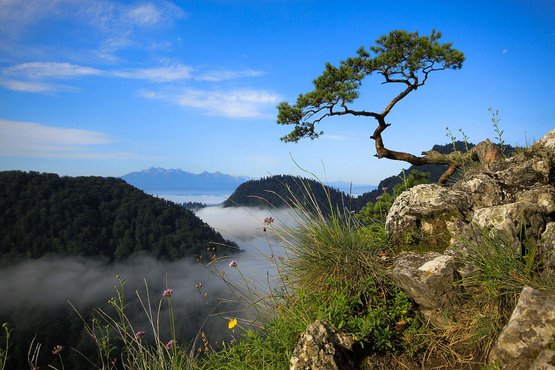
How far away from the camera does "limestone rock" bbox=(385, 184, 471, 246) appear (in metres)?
4.59

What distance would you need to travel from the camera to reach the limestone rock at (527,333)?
289 cm

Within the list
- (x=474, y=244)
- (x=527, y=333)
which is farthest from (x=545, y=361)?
(x=474, y=244)

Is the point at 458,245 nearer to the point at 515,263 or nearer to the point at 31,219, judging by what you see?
the point at 515,263

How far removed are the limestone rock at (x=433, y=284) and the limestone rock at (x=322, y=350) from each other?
85 cm

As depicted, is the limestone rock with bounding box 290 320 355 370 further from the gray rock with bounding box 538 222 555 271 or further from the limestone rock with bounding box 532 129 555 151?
the limestone rock with bounding box 532 129 555 151

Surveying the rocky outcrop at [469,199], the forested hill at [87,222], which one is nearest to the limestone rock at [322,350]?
the rocky outcrop at [469,199]

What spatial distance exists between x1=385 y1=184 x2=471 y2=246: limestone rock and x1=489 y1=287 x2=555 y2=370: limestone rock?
4.80ft

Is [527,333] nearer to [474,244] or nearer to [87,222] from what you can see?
[474,244]

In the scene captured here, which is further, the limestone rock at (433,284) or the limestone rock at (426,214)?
the limestone rock at (426,214)

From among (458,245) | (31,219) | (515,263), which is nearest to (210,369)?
(458,245)

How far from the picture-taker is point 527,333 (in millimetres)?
2939

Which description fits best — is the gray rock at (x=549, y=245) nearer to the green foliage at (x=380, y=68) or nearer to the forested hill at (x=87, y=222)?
the green foliage at (x=380, y=68)

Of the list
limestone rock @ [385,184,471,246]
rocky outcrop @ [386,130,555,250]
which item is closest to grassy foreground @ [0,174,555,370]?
limestone rock @ [385,184,471,246]

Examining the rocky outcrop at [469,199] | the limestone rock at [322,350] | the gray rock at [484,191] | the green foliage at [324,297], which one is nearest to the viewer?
the limestone rock at [322,350]
